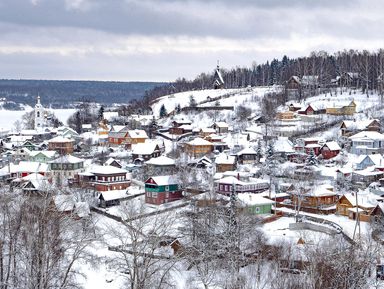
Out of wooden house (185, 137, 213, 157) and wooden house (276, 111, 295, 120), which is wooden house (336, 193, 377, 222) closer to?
wooden house (185, 137, 213, 157)

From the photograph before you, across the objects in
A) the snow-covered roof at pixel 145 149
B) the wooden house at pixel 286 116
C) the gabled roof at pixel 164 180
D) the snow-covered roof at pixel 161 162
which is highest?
the wooden house at pixel 286 116

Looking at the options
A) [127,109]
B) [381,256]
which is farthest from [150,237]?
[127,109]

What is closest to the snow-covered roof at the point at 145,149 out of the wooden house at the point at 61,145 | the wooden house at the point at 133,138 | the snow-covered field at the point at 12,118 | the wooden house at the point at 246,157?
the wooden house at the point at 133,138

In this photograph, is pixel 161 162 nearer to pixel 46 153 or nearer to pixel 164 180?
pixel 164 180

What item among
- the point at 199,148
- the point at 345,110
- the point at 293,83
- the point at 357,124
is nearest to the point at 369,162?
the point at 357,124

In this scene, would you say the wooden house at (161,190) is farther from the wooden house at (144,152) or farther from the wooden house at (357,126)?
the wooden house at (357,126)

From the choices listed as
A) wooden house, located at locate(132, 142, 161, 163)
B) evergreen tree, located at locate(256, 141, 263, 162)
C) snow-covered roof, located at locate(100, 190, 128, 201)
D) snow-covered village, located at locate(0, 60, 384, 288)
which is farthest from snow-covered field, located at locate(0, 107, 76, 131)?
snow-covered roof, located at locate(100, 190, 128, 201)
